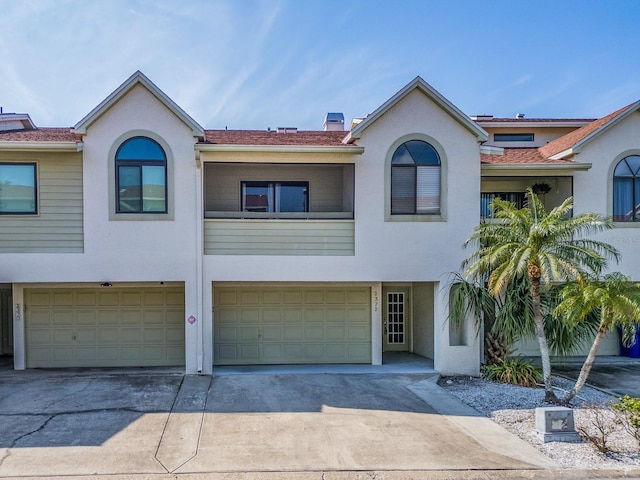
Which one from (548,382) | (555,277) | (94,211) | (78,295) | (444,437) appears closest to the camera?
(444,437)

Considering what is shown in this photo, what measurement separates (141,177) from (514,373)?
434 inches

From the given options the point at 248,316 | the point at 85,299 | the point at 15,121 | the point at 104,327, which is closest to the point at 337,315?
the point at 248,316

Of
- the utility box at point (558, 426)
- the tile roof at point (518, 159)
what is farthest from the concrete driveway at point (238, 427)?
the tile roof at point (518, 159)

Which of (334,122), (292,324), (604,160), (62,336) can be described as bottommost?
(62,336)

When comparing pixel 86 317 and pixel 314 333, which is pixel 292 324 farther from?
pixel 86 317

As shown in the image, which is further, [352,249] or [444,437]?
[352,249]

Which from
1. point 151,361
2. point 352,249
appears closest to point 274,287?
point 352,249

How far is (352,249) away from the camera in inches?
453

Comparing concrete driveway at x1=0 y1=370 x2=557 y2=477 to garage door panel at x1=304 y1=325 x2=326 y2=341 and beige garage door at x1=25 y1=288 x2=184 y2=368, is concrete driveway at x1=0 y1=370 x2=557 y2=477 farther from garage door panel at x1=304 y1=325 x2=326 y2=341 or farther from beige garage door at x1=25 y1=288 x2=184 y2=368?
garage door panel at x1=304 y1=325 x2=326 y2=341

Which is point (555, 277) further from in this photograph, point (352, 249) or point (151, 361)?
point (151, 361)

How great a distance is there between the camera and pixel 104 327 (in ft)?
40.3

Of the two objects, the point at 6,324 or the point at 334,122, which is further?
the point at 334,122

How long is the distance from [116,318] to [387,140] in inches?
366

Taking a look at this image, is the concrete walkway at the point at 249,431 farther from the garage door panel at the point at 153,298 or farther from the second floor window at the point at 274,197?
the second floor window at the point at 274,197
